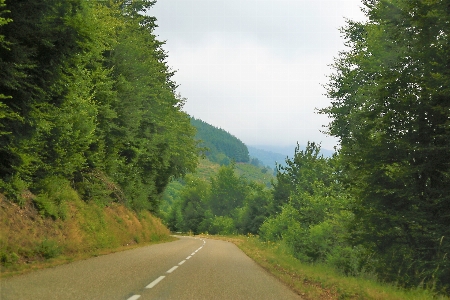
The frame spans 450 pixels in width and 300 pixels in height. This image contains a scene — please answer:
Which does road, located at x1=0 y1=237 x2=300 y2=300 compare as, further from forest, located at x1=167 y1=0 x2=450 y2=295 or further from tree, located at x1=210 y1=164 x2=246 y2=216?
tree, located at x1=210 y1=164 x2=246 y2=216

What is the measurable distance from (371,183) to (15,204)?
39.6ft

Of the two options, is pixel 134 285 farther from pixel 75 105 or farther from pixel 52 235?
pixel 75 105

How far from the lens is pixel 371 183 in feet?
44.7

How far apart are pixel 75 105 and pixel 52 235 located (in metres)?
5.57

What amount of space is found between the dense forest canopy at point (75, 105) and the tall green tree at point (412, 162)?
9446 mm

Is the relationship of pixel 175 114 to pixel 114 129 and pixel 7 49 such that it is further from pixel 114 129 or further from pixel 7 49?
pixel 7 49

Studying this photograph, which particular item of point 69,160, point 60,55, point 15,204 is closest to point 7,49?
point 60,55

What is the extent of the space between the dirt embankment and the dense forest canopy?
38.2 inches

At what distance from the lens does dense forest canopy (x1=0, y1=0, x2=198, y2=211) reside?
1097cm

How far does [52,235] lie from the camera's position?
1614 centimetres

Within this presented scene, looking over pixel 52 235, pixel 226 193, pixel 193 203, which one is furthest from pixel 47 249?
pixel 193 203

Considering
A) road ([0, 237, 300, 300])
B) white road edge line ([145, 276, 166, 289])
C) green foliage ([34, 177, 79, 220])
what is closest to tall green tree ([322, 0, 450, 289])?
road ([0, 237, 300, 300])

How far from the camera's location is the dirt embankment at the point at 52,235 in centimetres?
1243

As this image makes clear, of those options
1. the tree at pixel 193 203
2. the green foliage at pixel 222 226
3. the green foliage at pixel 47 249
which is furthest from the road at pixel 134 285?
the tree at pixel 193 203
